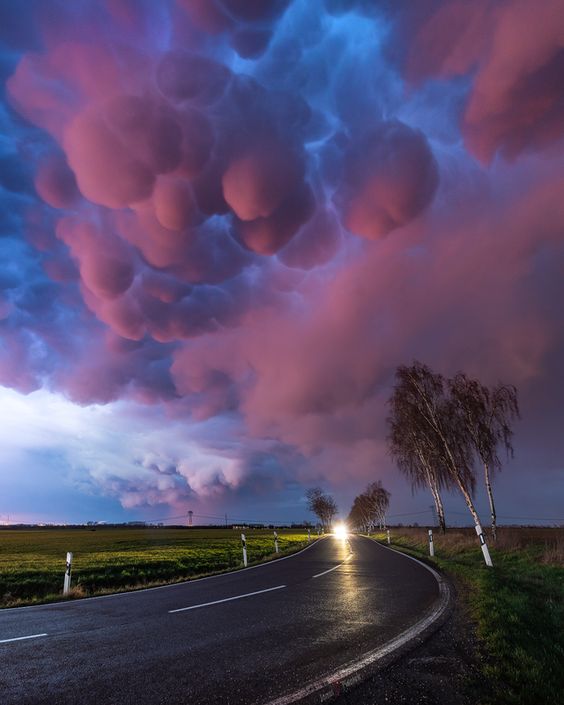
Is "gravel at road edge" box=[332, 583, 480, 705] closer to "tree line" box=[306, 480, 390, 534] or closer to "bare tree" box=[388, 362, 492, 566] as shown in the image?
"bare tree" box=[388, 362, 492, 566]

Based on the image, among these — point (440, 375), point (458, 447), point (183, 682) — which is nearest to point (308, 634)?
point (183, 682)

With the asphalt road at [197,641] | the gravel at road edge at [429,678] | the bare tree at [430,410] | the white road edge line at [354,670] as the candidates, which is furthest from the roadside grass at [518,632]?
the bare tree at [430,410]

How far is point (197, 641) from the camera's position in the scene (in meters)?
6.41

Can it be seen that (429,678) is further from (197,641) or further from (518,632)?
(197,641)

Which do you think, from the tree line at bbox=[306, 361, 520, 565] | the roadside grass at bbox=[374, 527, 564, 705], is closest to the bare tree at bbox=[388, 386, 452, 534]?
the tree line at bbox=[306, 361, 520, 565]

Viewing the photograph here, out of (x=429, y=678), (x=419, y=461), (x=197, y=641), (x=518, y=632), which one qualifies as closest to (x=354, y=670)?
(x=429, y=678)

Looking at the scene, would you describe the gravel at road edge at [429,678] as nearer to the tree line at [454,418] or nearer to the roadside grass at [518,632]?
the roadside grass at [518,632]

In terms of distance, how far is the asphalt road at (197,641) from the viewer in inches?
182

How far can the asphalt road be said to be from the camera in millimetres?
4613

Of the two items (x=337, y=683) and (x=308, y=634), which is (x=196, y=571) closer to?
(x=308, y=634)

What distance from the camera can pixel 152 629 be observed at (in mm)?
7273

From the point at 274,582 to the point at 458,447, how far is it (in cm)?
2247

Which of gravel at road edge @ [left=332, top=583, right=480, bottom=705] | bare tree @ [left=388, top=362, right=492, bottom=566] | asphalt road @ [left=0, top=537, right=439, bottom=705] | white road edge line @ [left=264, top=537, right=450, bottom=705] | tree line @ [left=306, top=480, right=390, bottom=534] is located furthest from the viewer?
tree line @ [left=306, top=480, right=390, bottom=534]

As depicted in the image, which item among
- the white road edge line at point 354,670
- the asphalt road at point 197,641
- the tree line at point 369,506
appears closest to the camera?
the white road edge line at point 354,670
